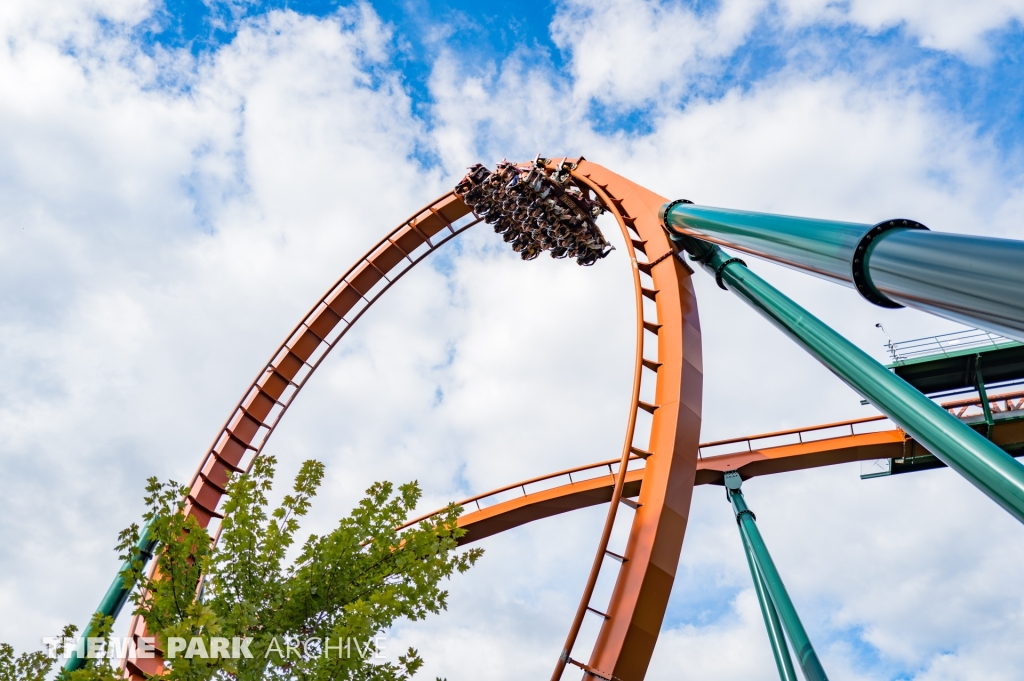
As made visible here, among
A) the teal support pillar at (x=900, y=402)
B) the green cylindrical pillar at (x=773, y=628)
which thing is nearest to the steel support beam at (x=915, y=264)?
the teal support pillar at (x=900, y=402)

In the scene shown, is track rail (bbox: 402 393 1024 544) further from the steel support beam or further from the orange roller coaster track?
the steel support beam

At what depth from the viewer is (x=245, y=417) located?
14.1m

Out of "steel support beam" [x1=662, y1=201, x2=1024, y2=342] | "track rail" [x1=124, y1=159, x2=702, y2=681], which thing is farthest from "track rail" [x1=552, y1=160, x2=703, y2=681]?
"steel support beam" [x1=662, y1=201, x2=1024, y2=342]

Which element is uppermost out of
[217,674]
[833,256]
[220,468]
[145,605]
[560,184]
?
[560,184]

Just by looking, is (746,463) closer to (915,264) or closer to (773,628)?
(773,628)

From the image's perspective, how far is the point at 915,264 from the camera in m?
2.82

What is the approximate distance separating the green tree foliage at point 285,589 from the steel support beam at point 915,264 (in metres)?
3.35

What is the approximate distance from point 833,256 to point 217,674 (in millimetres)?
4455

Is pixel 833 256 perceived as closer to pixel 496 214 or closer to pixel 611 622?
pixel 611 622

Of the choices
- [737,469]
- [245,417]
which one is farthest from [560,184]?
[245,417]

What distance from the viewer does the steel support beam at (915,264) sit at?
2.37 meters

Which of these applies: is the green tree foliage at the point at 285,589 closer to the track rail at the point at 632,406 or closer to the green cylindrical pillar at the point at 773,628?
the track rail at the point at 632,406

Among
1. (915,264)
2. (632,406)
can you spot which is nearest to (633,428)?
(632,406)

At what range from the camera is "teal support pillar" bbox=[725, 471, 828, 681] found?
7.34 metres
